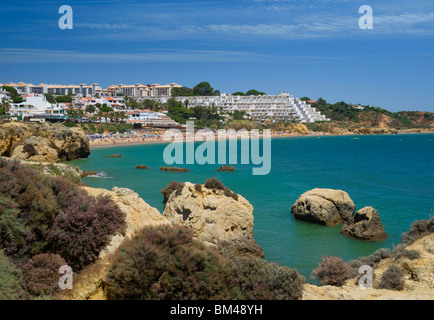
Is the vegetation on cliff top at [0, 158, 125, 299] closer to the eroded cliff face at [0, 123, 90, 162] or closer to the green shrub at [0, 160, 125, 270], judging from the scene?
the green shrub at [0, 160, 125, 270]

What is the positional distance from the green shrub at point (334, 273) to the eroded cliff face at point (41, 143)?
108 feet

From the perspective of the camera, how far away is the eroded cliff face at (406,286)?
762 centimetres

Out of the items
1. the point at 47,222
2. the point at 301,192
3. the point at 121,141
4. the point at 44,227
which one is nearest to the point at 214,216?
the point at 47,222

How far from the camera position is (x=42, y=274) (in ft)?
20.0

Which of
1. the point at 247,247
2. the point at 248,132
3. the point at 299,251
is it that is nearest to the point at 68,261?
the point at 247,247

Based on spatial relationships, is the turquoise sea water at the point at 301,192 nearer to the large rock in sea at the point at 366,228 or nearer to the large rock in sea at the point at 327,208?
the large rock in sea at the point at 366,228

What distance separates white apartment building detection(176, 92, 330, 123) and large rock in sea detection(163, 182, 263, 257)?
147035 millimetres

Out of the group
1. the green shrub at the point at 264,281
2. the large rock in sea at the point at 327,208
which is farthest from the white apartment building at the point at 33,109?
the green shrub at the point at 264,281

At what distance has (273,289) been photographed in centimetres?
711

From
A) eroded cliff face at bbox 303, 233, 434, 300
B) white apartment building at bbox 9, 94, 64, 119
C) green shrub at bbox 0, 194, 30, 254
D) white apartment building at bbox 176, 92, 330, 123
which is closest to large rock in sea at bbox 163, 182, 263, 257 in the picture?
eroded cliff face at bbox 303, 233, 434, 300

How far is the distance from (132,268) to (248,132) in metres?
112

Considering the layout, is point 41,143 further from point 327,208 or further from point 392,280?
point 392,280

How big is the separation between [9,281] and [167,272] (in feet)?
7.71
